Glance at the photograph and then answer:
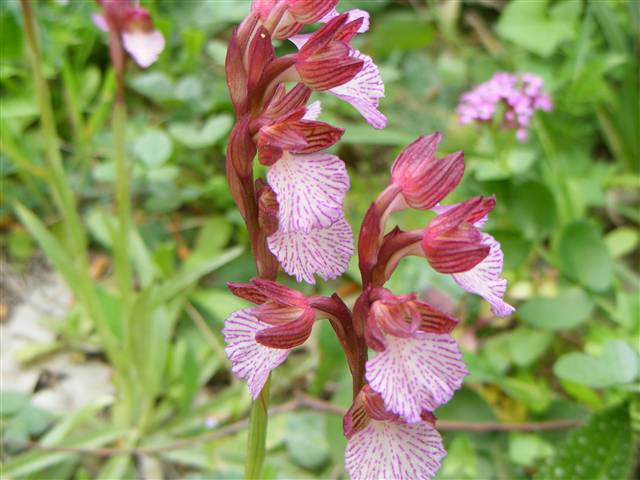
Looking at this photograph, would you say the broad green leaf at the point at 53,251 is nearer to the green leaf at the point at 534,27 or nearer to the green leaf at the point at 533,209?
the green leaf at the point at 533,209

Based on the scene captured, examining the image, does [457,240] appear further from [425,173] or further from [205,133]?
[205,133]

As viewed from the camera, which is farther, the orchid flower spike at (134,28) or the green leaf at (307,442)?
A: the green leaf at (307,442)

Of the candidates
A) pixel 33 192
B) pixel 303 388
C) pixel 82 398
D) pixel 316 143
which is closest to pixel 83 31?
pixel 33 192

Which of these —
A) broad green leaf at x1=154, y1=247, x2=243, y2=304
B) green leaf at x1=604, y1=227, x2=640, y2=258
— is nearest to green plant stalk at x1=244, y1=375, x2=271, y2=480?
broad green leaf at x1=154, y1=247, x2=243, y2=304

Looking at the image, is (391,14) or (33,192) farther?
(391,14)

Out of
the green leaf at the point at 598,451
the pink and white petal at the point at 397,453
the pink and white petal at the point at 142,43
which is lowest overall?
the green leaf at the point at 598,451

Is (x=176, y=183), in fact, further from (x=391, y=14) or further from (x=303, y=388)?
(x=391, y=14)

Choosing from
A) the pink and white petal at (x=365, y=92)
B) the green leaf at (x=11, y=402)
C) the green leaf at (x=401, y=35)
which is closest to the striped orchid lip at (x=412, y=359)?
the pink and white petal at (x=365, y=92)
